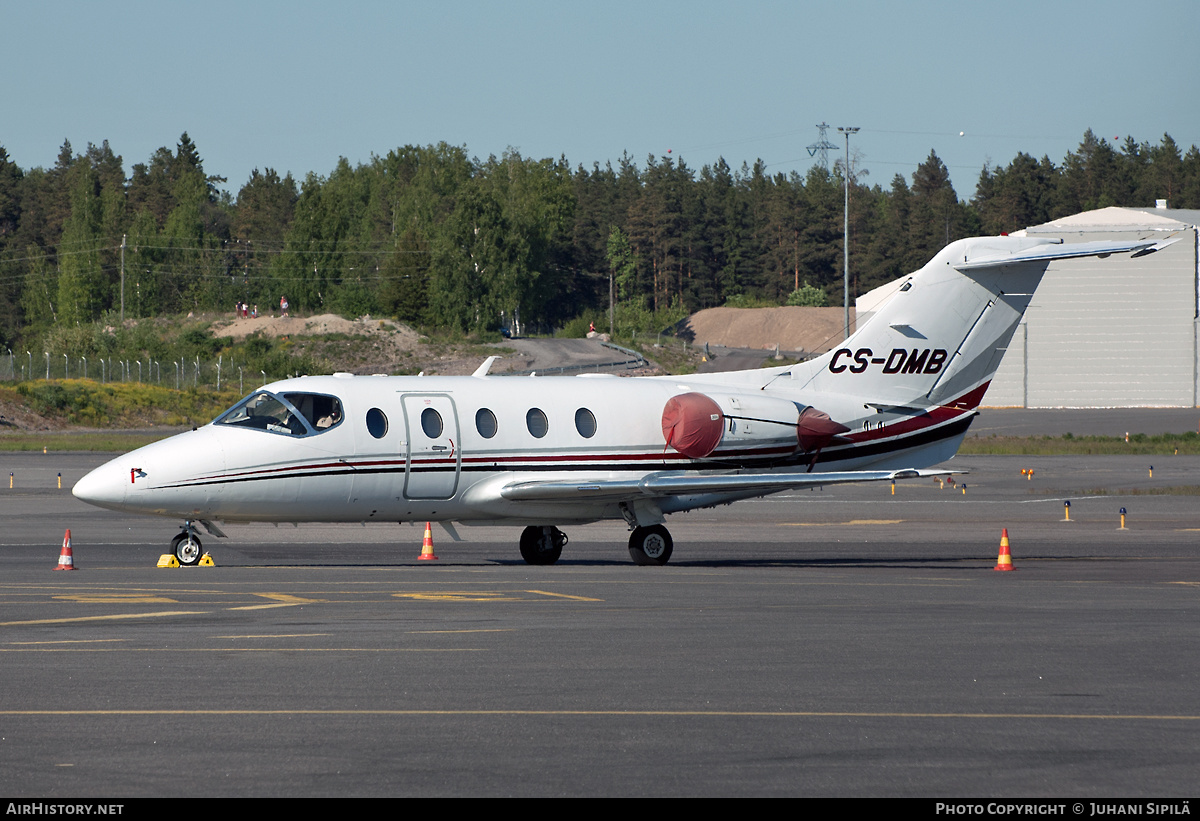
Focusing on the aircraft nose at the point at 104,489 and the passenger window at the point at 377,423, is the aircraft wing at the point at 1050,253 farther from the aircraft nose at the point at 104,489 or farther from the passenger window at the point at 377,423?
the aircraft nose at the point at 104,489

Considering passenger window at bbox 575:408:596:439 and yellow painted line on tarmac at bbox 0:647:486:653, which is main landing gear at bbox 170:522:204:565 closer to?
passenger window at bbox 575:408:596:439

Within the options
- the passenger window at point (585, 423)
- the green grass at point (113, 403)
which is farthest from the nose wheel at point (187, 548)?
the green grass at point (113, 403)

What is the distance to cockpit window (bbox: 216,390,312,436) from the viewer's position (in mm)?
21141

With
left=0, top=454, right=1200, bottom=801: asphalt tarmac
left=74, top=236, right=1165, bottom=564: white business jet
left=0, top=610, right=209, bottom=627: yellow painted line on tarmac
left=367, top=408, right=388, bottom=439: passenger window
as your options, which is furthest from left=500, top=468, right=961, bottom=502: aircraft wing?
left=0, top=610, right=209, bottom=627: yellow painted line on tarmac

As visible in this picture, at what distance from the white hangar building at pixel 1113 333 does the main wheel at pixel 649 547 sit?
66.4m

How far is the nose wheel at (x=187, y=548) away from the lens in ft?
68.3

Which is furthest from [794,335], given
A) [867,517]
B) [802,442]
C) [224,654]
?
[224,654]

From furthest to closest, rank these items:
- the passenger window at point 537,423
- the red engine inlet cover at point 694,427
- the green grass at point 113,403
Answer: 1. the green grass at point 113,403
2. the red engine inlet cover at point 694,427
3. the passenger window at point 537,423

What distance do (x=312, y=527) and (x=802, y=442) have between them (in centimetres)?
1368

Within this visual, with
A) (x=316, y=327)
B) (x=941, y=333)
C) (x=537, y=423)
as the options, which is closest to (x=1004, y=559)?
(x=941, y=333)

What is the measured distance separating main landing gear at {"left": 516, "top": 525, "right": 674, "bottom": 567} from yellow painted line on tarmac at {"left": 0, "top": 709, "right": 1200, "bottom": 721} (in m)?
12.9

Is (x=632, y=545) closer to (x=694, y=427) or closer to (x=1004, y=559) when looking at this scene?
(x=694, y=427)
